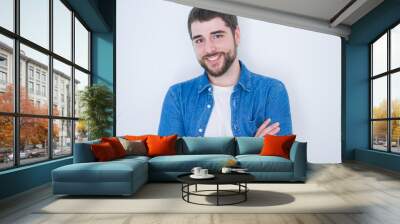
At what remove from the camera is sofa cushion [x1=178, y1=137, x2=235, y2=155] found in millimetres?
6832

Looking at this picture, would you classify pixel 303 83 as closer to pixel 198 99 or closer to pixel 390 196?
pixel 198 99

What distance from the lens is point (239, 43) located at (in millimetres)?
8422

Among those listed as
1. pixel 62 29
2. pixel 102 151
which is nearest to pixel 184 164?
Result: pixel 102 151

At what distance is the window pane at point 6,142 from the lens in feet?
15.7

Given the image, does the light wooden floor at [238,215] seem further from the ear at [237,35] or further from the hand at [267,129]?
the ear at [237,35]

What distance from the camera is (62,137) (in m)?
6.86

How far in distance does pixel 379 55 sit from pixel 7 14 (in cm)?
773

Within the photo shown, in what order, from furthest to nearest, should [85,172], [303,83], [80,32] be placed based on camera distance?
[303,83]
[80,32]
[85,172]

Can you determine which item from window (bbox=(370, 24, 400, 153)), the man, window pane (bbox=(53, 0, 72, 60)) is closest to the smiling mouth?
the man

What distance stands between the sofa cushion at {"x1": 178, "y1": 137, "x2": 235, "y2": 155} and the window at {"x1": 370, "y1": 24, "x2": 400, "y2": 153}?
3.64 meters

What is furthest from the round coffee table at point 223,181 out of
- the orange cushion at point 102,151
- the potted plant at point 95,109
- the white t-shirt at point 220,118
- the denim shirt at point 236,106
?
the potted plant at point 95,109

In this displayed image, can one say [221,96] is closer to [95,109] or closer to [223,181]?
[95,109]

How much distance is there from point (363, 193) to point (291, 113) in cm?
342

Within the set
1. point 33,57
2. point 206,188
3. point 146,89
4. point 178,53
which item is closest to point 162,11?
point 178,53
